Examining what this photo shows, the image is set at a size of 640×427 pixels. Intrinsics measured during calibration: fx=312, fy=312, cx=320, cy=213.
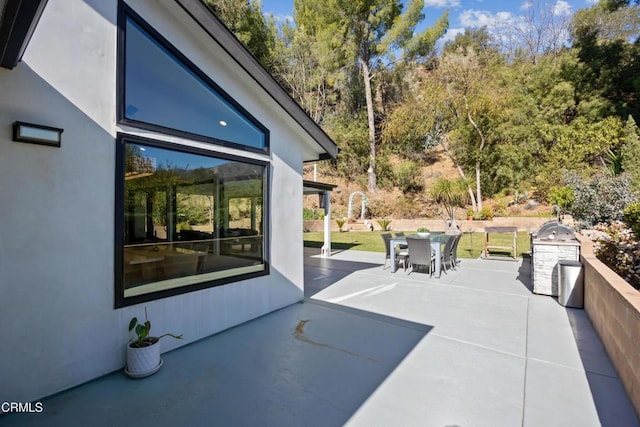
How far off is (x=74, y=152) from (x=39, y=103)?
1.52ft

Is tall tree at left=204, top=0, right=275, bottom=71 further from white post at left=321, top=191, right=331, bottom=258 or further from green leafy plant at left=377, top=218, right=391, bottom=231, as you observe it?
green leafy plant at left=377, top=218, right=391, bottom=231

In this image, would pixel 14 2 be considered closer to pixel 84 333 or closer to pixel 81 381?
pixel 84 333

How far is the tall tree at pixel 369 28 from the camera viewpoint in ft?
74.4

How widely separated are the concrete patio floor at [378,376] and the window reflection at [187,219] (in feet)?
3.06

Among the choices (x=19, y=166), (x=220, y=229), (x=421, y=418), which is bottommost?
(x=421, y=418)

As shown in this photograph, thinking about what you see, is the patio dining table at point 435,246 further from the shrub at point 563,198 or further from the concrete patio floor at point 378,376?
the shrub at point 563,198

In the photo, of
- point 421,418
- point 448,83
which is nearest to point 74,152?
point 421,418

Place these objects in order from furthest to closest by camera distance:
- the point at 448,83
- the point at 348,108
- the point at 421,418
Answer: the point at 348,108 < the point at 448,83 < the point at 421,418

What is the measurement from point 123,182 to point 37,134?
0.78 metres

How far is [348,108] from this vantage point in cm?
3077

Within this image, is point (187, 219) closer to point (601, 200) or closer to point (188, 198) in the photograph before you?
point (188, 198)

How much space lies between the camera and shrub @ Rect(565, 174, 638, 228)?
28.6 feet

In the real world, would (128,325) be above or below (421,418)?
above

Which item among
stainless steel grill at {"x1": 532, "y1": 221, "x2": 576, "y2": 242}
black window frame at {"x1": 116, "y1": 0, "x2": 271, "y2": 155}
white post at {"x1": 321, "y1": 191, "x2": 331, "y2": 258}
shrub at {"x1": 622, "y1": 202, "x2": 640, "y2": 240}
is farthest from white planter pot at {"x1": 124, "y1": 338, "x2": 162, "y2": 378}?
white post at {"x1": 321, "y1": 191, "x2": 331, "y2": 258}
